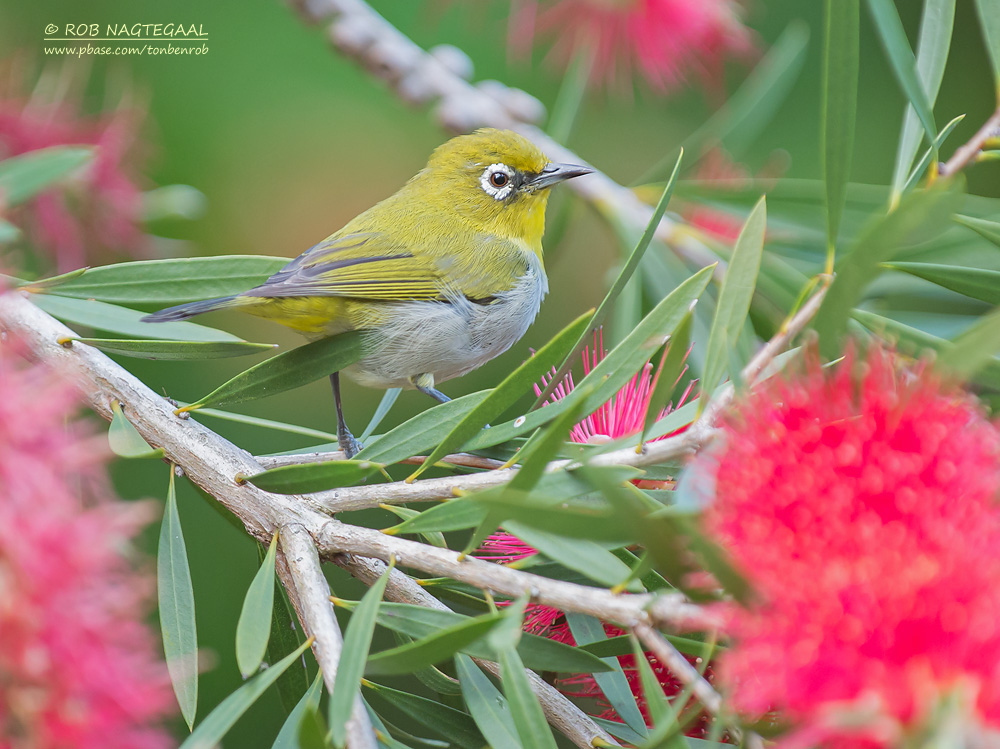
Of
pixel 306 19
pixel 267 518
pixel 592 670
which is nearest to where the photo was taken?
pixel 592 670

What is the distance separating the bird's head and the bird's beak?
0.11ft

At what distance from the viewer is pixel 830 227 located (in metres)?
1.06

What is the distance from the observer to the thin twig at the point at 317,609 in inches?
32.5

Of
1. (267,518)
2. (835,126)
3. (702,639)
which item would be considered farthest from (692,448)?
(267,518)

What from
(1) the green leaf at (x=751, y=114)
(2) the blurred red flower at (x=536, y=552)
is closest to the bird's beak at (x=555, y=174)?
(1) the green leaf at (x=751, y=114)

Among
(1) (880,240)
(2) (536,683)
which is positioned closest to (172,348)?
(2) (536,683)

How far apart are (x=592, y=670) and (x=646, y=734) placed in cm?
16

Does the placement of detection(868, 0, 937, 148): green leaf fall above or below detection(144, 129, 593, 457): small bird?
above

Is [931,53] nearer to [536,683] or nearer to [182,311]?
[536,683]

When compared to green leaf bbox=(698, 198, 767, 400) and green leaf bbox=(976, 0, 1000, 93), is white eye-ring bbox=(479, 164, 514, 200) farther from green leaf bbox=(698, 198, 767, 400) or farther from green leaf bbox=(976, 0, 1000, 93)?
green leaf bbox=(698, 198, 767, 400)

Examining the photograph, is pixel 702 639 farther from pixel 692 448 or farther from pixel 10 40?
pixel 10 40

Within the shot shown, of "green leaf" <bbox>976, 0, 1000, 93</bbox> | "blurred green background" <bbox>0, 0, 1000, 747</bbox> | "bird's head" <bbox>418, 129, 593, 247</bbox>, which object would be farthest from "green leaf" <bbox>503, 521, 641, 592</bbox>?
"bird's head" <bbox>418, 129, 593, 247</bbox>

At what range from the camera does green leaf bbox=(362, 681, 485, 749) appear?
109cm

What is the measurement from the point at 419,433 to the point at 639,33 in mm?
1946
